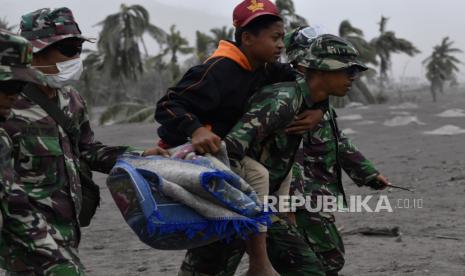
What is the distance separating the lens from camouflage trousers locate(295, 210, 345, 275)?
13.0ft

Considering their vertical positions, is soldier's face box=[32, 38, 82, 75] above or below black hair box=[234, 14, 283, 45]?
below

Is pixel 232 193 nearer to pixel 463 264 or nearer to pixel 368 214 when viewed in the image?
pixel 463 264

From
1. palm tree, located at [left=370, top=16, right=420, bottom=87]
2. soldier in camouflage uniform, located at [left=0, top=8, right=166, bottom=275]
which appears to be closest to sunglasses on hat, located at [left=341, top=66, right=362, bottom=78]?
soldier in camouflage uniform, located at [left=0, top=8, right=166, bottom=275]

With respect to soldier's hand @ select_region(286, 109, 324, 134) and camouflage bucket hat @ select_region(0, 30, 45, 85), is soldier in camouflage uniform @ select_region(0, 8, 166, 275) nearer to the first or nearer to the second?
camouflage bucket hat @ select_region(0, 30, 45, 85)

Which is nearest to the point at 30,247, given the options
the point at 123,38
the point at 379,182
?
the point at 379,182

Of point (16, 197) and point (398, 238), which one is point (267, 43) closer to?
point (16, 197)

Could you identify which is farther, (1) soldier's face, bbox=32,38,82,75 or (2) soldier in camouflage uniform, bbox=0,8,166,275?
(1) soldier's face, bbox=32,38,82,75

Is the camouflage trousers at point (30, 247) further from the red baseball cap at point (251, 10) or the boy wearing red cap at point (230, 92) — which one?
the red baseball cap at point (251, 10)

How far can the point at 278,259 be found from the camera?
11.0 ft

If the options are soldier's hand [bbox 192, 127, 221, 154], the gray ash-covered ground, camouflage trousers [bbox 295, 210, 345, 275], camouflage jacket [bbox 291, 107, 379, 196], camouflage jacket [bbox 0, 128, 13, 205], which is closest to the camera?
camouflage jacket [bbox 0, 128, 13, 205]

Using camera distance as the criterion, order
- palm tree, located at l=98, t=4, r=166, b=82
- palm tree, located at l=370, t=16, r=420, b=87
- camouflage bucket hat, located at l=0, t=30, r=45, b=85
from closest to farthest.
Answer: camouflage bucket hat, located at l=0, t=30, r=45, b=85 < palm tree, located at l=98, t=4, r=166, b=82 < palm tree, located at l=370, t=16, r=420, b=87

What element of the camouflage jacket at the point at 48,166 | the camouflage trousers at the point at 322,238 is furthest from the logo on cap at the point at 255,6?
the camouflage trousers at the point at 322,238

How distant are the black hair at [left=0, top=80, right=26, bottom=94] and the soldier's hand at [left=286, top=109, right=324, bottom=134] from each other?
1201mm

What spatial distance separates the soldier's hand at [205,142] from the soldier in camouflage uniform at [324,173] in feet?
3.57
